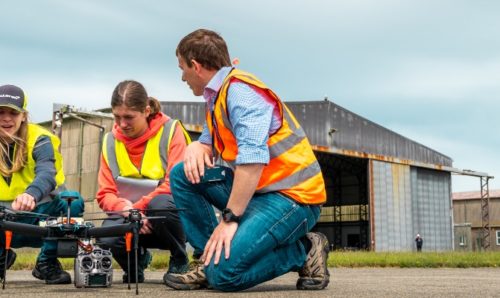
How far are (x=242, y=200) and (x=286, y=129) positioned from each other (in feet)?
1.69

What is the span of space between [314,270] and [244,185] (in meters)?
0.85

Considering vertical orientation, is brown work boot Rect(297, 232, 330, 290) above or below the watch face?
below

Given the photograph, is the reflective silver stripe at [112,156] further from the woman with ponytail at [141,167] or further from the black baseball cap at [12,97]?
the black baseball cap at [12,97]

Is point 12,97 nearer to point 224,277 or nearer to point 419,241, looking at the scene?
point 224,277

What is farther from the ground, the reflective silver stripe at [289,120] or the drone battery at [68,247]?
the reflective silver stripe at [289,120]

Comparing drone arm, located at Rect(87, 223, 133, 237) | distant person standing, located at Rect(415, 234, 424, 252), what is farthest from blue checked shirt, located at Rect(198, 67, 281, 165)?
distant person standing, located at Rect(415, 234, 424, 252)

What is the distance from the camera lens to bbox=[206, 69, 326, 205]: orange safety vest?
131 inches

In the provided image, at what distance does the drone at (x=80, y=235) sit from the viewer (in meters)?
3.30

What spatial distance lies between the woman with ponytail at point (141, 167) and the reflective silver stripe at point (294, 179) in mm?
1020

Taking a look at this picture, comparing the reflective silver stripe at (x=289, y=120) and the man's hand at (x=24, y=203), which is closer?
the reflective silver stripe at (x=289, y=120)

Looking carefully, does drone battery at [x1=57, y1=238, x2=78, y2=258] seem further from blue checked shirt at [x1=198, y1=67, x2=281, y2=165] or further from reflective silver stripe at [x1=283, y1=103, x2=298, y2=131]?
reflective silver stripe at [x1=283, y1=103, x2=298, y2=131]

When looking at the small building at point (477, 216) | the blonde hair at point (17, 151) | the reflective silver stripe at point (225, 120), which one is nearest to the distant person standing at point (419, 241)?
the small building at point (477, 216)

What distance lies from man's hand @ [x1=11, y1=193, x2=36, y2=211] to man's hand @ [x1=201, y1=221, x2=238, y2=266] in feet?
3.75

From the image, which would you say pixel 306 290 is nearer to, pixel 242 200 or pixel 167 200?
pixel 242 200
